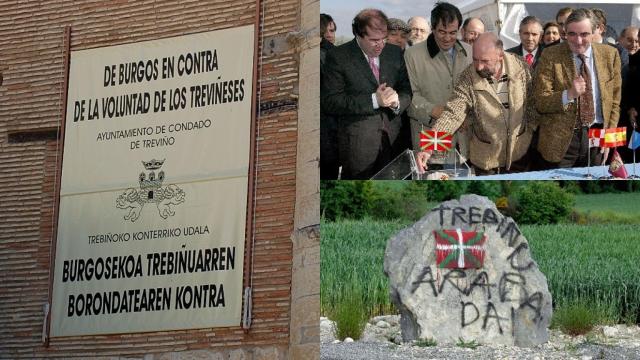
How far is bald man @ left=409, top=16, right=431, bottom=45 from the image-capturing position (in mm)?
16938

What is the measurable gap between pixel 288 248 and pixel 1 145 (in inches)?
196

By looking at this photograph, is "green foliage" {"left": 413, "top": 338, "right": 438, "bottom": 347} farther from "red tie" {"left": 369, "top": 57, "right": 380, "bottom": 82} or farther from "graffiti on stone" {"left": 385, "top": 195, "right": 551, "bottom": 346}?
"red tie" {"left": 369, "top": 57, "right": 380, "bottom": 82}

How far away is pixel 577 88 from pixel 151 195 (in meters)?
5.60

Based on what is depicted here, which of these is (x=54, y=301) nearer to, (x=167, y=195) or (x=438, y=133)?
(x=167, y=195)

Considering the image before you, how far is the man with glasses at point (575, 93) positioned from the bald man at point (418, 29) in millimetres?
1528

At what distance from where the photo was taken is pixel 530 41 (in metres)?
17.1

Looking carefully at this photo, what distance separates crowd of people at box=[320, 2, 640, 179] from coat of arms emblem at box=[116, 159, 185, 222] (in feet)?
6.73

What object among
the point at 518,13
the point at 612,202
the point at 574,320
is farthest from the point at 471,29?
the point at 574,320

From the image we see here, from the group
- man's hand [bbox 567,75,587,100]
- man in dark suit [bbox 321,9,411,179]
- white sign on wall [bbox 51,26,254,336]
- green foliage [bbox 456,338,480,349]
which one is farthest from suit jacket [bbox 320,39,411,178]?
green foliage [bbox 456,338,480,349]

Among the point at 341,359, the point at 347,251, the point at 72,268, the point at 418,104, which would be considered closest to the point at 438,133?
the point at 418,104

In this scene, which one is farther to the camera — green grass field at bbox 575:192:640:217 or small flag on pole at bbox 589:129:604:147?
green grass field at bbox 575:192:640:217

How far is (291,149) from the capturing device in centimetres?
1623

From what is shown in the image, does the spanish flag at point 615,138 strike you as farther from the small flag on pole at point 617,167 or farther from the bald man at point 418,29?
the bald man at point 418,29

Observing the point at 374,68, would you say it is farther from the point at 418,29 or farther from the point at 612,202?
the point at 612,202
